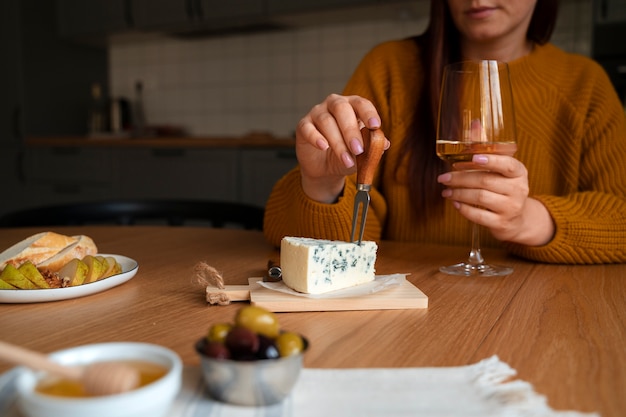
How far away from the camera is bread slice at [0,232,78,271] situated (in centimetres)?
83

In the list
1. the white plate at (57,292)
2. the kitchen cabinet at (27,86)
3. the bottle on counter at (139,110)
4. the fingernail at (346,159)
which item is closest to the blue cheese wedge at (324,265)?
the fingernail at (346,159)

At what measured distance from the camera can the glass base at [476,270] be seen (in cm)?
95

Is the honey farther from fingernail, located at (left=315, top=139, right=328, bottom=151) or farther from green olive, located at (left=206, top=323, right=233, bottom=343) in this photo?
fingernail, located at (left=315, top=139, right=328, bottom=151)

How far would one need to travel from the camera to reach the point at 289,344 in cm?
47

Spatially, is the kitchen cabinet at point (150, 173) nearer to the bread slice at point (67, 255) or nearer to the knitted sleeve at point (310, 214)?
the knitted sleeve at point (310, 214)

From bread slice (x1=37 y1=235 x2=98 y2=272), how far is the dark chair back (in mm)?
701

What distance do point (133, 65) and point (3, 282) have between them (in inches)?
152

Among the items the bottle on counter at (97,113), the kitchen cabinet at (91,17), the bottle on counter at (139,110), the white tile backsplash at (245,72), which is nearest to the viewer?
the white tile backsplash at (245,72)

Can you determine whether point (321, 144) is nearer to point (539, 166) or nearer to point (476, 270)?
point (476, 270)

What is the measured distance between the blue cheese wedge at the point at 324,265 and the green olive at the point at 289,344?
11.2 inches

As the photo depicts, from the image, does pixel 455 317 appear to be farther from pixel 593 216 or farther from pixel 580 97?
pixel 580 97

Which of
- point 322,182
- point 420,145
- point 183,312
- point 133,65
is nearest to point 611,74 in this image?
point 420,145

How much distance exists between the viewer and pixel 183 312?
0.73 metres

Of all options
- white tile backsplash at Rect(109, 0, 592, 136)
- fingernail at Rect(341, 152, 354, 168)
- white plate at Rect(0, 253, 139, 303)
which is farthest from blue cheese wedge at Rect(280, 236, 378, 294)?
white tile backsplash at Rect(109, 0, 592, 136)
